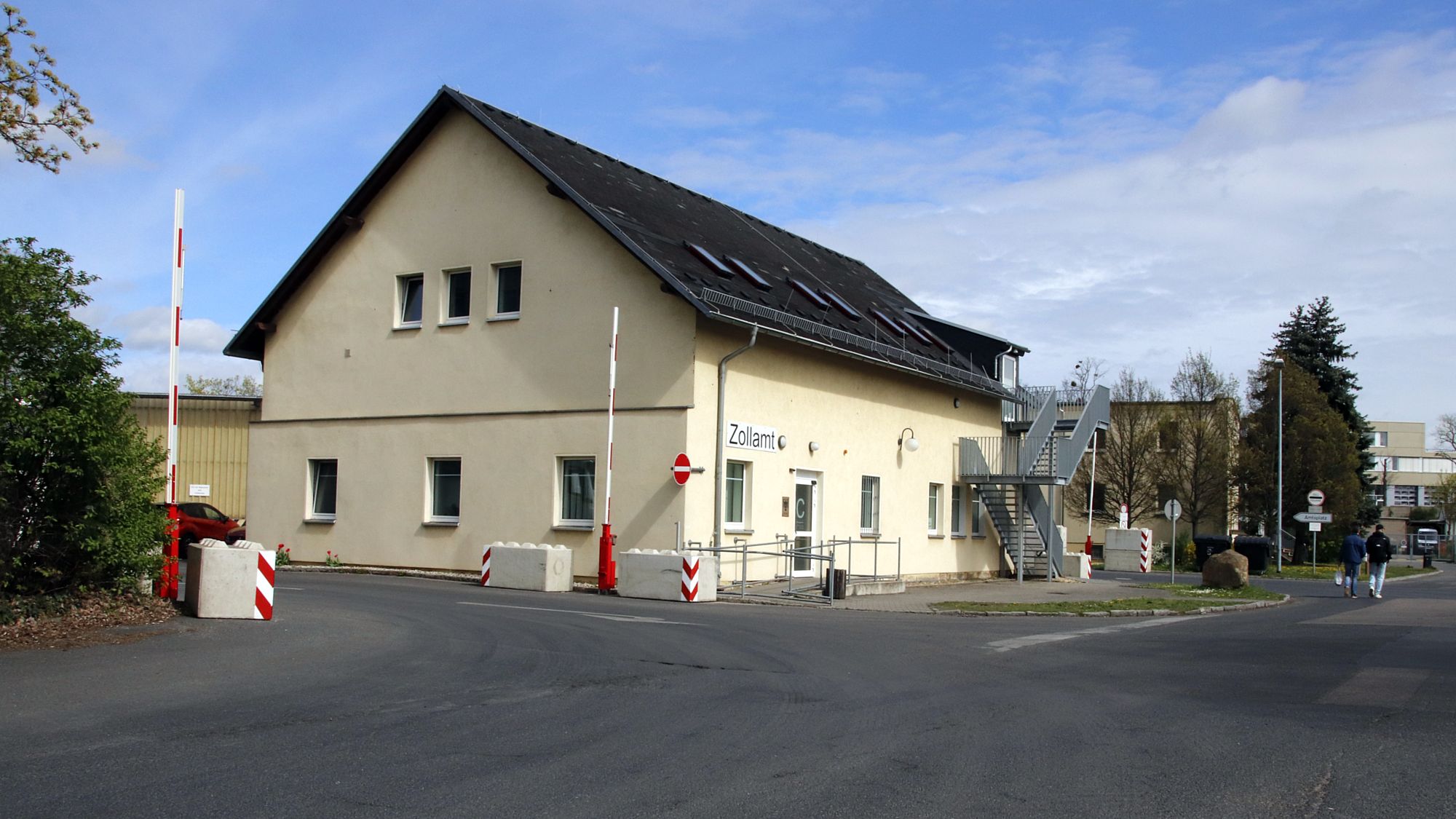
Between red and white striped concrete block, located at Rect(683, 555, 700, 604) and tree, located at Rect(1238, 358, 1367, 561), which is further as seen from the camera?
tree, located at Rect(1238, 358, 1367, 561)

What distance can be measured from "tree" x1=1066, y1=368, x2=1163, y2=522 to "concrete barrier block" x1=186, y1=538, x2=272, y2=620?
44.6 m

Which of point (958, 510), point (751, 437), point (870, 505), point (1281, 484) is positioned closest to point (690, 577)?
point (751, 437)

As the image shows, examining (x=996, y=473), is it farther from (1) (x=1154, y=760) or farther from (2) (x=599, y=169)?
(1) (x=1154, y=760)

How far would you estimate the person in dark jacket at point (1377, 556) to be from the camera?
26.5m

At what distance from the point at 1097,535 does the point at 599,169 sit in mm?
39843

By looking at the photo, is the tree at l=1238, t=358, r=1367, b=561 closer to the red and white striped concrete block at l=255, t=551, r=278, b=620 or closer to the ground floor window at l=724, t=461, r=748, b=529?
the ground floor window at l=724, t=461, r=748, b=529

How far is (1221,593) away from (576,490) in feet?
43.4

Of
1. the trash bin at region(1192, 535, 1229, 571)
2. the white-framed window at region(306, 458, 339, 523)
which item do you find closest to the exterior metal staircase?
the trash bin at region(1192, 535, 1229, 571)

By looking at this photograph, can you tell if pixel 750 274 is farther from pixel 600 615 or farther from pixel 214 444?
pixel 214 444

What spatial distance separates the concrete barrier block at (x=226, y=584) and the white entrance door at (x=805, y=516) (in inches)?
498

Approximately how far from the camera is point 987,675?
11.8 metres

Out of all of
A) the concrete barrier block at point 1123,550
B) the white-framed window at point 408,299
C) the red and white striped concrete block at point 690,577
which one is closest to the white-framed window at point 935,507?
the red and white striped concrete block at point 690,577

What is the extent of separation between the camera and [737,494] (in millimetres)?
23672

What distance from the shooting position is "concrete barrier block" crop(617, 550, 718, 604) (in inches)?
805
